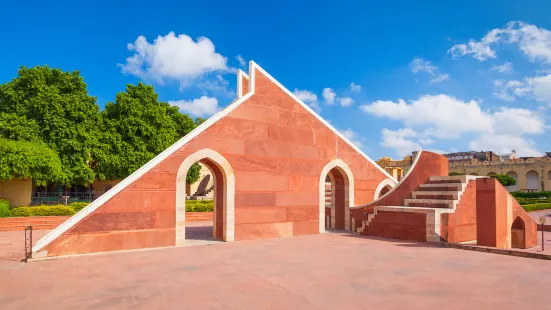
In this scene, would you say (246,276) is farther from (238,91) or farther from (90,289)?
(238,91)

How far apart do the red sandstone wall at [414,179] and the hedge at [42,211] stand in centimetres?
1559

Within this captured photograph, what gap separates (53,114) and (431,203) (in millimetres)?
24646

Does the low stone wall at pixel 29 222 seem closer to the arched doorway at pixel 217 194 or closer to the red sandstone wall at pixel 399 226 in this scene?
the arched doorway at pixel 217 194

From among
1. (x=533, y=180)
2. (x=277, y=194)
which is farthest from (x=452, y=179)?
(x=533, y=180)

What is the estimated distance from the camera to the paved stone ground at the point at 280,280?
19.1 ft

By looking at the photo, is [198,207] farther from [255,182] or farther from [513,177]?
[513,177]

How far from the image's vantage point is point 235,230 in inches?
493

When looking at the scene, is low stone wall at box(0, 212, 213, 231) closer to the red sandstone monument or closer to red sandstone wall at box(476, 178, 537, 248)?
the red sandstone monument

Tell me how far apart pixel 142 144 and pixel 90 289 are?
24369mm

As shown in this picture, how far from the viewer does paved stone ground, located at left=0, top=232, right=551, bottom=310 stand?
5.82 metres

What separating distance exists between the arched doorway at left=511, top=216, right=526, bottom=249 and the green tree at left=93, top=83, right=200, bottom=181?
84.8ft

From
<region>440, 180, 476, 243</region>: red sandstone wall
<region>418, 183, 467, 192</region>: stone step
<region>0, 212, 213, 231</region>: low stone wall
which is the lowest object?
<region>0, 212, 213, 231</region>: low stone wall

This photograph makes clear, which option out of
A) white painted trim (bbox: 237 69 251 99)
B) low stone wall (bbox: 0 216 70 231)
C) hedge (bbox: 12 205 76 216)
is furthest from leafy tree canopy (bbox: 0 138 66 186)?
white painted trim (bbox: 237 69 251 99)

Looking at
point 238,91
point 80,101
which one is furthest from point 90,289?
point 80,101
